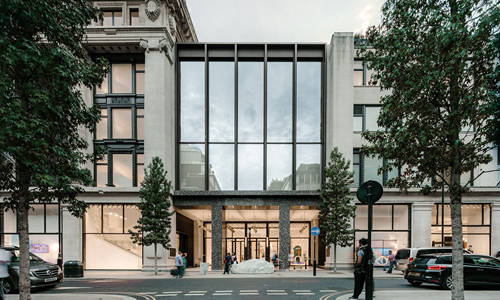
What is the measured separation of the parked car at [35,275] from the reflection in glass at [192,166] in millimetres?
10210

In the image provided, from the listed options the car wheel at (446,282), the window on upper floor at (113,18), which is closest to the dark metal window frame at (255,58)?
the window on upper floor at (113,18)

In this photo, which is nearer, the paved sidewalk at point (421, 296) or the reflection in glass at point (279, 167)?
the paved sidewalk at point (421, 296)

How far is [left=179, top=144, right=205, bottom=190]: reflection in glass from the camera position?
2233cm

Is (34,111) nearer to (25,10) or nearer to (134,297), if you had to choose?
(25,10)

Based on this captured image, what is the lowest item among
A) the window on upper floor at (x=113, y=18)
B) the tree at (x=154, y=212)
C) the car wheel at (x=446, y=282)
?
the car wheel at (x=446, y=282)

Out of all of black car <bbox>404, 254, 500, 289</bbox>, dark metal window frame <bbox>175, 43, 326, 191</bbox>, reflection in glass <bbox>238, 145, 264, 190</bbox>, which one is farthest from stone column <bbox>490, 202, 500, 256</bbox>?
reflection in glass <bbox>238, 145, 264, 190</bbox>

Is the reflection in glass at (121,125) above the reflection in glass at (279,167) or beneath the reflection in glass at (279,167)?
above

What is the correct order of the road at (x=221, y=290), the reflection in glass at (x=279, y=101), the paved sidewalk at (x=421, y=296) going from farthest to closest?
the reflection in glass at (x=279, y=101) < the road at (x=221, y=290) < the paved sidewalk at (x=421, y=296)

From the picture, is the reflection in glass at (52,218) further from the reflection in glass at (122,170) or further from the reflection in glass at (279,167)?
the reflection in glass at (279,167)

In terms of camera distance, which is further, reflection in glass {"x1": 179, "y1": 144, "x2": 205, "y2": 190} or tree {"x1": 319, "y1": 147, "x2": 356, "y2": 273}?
reflection in glass {"x1": 179, "y1": 144, "x2": 205, "y2": 190}

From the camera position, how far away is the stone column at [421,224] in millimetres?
21656

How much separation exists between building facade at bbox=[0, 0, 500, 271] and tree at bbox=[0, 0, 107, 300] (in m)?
11.9

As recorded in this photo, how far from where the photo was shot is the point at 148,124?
2100cm

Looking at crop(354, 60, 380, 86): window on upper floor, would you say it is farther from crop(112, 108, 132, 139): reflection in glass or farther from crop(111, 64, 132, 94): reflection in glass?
crop(112, 108, 132, 139): reflection in glass
